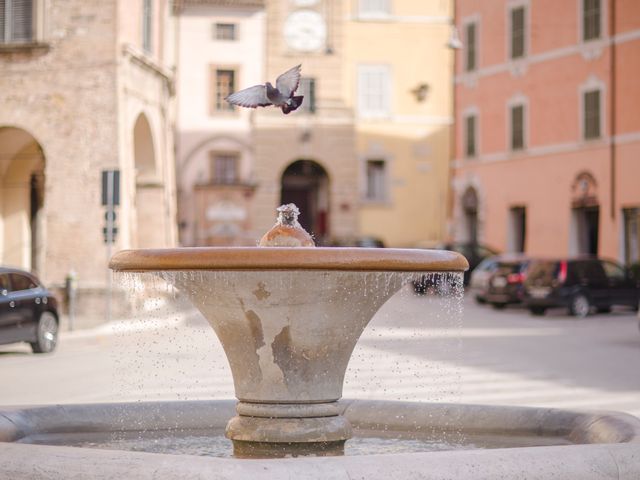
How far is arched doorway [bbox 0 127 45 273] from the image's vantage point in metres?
31.5

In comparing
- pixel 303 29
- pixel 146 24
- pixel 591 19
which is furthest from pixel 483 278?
pixel 303 29

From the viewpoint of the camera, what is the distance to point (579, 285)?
30.4 metres

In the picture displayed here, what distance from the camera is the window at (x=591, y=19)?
39125 mm

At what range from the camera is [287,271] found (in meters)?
7.49

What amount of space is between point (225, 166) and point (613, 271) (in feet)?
80.4

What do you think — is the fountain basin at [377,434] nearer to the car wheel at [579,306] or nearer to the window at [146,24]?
the car wheel at [579,306]

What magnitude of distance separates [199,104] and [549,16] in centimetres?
1656

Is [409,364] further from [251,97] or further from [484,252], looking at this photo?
[484,252]

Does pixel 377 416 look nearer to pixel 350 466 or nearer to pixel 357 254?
pixel 357 254

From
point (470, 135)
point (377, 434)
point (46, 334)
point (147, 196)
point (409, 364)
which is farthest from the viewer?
point (470, 135)

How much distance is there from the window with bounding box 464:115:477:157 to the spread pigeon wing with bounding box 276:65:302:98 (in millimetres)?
38432

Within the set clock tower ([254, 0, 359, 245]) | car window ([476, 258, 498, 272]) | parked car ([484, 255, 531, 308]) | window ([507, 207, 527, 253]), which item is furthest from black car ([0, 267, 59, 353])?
clock tower ([254, 0, 359, 245])

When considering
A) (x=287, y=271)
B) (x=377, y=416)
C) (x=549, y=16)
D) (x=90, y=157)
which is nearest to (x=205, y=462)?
(x=287, y=271)

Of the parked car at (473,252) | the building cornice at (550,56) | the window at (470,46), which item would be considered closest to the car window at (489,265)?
the parked car at (473,252)
